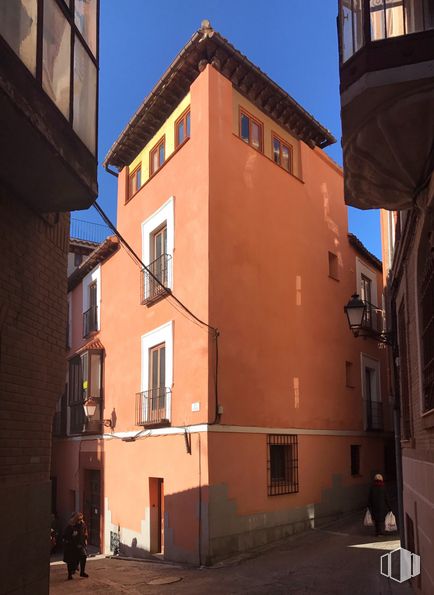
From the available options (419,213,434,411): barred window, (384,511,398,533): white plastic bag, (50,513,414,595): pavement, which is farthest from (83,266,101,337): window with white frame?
(419,213,434,411): barred window

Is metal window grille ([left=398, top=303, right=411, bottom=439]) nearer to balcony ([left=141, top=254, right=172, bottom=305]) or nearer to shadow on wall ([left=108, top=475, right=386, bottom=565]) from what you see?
shadow on wall ([left=108, top=475, right=386, bottom=565])

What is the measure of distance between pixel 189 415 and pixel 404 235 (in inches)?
282

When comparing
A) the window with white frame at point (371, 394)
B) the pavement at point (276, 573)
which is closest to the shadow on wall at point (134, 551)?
the pavement at point (276, 573)

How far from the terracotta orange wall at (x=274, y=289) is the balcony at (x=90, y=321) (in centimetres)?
711

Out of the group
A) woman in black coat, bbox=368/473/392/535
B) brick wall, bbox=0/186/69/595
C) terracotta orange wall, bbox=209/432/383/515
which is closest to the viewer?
brick wall, bbox=0/186/69/595

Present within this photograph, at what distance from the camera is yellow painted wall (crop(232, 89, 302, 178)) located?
15141 millimetres

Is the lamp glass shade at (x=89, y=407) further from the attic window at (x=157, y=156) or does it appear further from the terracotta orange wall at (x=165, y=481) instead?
the attic window at (x=157, y=156)

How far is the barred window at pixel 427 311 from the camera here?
6016mm

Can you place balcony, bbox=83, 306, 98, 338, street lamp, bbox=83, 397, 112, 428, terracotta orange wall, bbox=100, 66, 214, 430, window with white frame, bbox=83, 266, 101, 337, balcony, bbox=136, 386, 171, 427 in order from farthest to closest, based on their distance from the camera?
balcony, bbox=83, 306, 98, 338
window with white frame, bbox=83, 266, 101, 337
street lamp, bbox=83, 397, 112, 428
balcony, bbox=136, 386, 171, 427
terracotta orange wall, bbox=100, 66, 214, 430

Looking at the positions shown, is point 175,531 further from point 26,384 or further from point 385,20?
point 385,20

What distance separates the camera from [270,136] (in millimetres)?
16359

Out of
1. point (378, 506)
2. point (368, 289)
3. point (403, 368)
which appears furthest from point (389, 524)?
point (368, 289)

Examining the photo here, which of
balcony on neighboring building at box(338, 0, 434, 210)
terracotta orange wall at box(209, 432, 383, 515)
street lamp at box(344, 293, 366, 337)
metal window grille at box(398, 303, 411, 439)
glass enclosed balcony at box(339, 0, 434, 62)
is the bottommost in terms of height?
terracotta orange wall at box(209, 432, 383, 515)

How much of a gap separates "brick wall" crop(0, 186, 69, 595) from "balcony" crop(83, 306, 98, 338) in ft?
44.5
